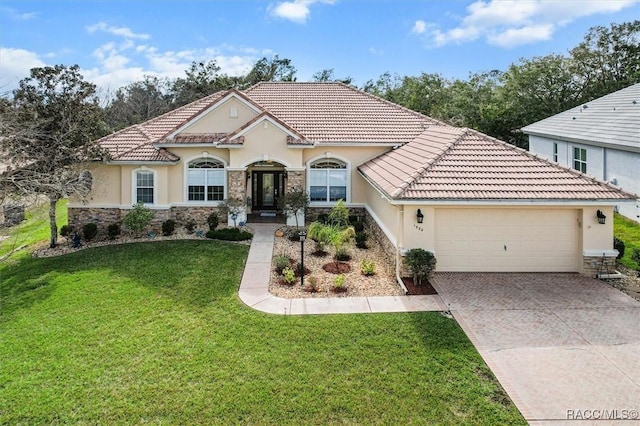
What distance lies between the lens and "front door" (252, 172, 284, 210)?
23188mm

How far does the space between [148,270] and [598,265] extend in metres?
14.6

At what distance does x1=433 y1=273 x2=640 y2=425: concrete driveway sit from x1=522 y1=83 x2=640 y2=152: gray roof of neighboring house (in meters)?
11.4

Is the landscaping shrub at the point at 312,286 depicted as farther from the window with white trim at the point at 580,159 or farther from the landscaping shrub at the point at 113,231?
the window with white trim at the point at 580,159

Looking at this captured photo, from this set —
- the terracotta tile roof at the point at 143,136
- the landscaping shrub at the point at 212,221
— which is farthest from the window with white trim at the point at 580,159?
the landscaping shrub at the point at 212,221

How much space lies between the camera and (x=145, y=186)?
1958 centimetres

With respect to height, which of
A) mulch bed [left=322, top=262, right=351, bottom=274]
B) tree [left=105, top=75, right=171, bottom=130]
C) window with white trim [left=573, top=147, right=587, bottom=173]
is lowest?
mulch bed [left=322, top=262, right=351, bottom=274]

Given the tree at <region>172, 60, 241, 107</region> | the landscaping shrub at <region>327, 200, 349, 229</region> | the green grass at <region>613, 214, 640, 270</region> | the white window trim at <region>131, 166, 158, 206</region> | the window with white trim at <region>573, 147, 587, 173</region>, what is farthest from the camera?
the tree at <region>172, 60, 241, 107</region>

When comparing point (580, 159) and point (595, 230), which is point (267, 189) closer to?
point (595, 230)

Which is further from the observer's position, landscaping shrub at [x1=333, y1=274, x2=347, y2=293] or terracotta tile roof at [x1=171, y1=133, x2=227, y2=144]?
terracotta tile roof at [x1=171, y1=133, x2=227, y2=144]

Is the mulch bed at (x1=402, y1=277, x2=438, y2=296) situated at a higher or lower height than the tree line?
lower

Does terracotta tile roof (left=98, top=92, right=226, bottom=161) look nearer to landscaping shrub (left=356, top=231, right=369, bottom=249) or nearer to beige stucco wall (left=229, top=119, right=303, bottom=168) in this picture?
beige stucco wall (left=229, top=119, right=303, bottom=168)

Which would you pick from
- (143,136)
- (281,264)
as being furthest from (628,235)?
(143,136)

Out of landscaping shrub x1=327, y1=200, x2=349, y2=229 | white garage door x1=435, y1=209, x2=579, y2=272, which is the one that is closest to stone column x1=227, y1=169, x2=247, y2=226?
landscaping shrub x1=327, y1=200, x2=349, y2=229

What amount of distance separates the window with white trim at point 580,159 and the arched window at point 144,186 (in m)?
23.2
